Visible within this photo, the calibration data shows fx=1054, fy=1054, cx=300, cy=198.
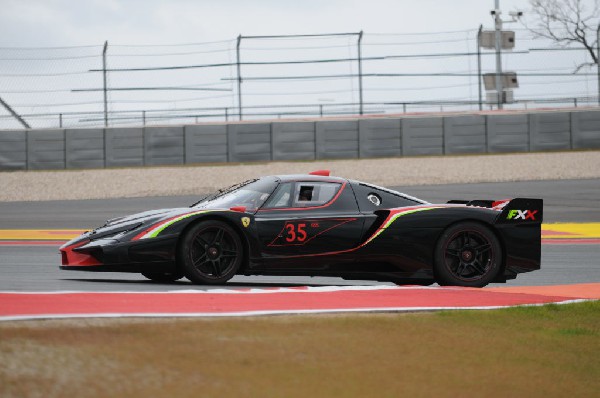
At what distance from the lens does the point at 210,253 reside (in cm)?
977

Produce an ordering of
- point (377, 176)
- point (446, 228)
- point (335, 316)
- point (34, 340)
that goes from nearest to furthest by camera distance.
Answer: point (34, 340) → point (335, 316) → point (446, 228) → point (377, 176)

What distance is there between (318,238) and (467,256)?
5.06 ft

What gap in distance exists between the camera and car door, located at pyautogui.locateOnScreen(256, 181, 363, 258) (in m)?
9.94

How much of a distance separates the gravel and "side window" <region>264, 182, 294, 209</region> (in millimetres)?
16516

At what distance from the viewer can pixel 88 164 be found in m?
30.1

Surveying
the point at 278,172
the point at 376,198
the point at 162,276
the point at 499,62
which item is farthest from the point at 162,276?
the point at 499,62

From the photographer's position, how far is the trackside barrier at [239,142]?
98.9ft

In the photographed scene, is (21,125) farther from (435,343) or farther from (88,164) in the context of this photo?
(435,343)

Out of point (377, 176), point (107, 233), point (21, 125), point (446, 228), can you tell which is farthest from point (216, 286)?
point (21, 125)

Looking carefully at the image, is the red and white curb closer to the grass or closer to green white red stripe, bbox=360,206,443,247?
the grass

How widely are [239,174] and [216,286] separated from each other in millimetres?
18663

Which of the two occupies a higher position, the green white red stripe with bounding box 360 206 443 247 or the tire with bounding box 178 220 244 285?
the green white red stripe with bounding box 360 206 443 247

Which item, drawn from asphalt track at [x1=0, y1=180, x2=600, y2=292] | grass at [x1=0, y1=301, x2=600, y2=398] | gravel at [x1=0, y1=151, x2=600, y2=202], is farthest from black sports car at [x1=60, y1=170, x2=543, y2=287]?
gravel at [x1=0, y1=151, x2=600, y2=202]

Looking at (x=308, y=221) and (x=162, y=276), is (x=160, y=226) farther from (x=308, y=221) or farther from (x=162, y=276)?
(x=308, y=221)
